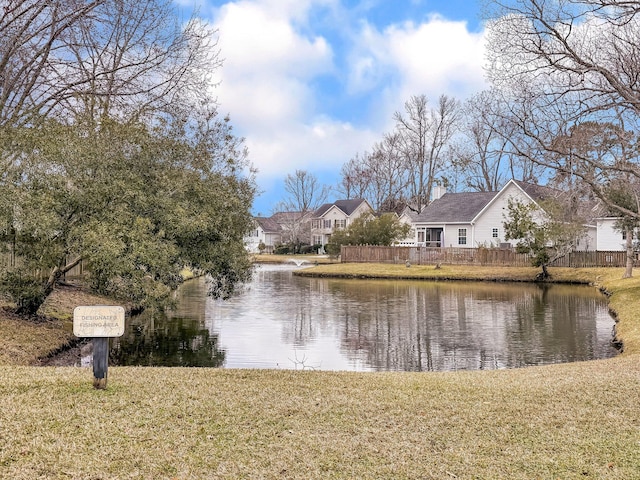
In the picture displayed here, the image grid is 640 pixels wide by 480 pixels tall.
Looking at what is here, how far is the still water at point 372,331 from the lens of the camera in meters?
15.8

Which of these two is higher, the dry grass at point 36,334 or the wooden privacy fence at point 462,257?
the wooden privacy fence at point 462,257

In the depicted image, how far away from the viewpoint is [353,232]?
2233 inches

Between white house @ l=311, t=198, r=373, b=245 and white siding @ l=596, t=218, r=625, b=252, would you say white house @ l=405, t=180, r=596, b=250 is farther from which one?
white house @ l=311, t=198, r=373, b=245

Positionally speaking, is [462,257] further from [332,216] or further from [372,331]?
[332,216]

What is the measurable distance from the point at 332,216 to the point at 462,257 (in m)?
35.3

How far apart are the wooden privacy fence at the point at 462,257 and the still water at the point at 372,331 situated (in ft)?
38.8

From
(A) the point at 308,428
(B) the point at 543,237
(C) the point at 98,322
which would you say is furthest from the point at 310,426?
(B) the point at 543,237

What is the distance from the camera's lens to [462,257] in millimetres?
49344

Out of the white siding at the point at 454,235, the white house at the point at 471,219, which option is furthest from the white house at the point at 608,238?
the white siding at the point at 454,235

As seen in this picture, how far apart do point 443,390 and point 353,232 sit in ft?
156

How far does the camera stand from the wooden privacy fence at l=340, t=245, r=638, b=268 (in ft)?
146

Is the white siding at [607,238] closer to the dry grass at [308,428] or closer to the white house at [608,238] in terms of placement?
→ the white house at [608,238]

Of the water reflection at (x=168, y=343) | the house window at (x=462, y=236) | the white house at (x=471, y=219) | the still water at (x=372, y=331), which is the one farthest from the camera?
the house window at (x=462, y=236)

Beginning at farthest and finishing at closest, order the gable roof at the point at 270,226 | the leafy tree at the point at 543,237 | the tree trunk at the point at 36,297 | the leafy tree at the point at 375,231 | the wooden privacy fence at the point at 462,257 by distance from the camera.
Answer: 1. the gable roof at the point at 270,226
2. the leafy tree at the point at 375,231
3. the wooden privacy fence at the point at 462,257
4. the leafy tree at the point at 543,237
5. the tree trunk at the point at 36,297
